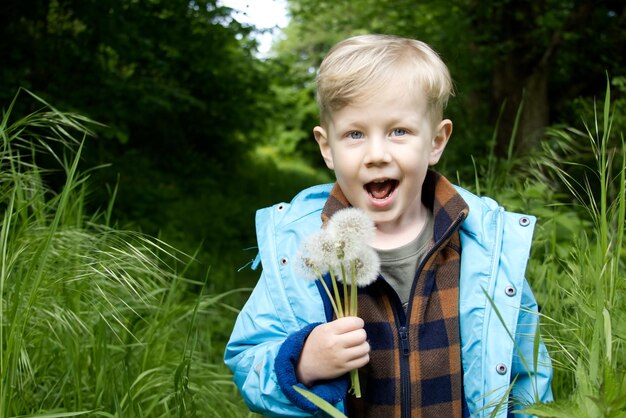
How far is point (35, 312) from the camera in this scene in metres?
2.03

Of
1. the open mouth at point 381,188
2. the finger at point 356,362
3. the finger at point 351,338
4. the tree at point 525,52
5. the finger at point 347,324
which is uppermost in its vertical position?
the tree at point 525,52

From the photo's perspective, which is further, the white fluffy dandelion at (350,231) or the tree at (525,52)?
the tree at (525,52)

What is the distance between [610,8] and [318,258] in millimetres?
6706

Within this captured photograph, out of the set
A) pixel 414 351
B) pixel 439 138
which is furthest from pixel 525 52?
pixel 414 351

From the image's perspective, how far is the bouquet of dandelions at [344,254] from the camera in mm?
1513

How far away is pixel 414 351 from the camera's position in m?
1.78

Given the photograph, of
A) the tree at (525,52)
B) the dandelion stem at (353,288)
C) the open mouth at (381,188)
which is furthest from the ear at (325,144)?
the tree at (525,52)

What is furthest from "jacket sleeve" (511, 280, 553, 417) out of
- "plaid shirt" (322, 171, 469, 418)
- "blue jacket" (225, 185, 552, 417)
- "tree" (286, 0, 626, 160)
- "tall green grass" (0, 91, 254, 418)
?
"tree" (286, 0, 626, 160)

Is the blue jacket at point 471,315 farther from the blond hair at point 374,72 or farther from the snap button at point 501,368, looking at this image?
the blond hair at point 374,72

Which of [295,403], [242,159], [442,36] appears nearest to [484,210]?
[295,403]

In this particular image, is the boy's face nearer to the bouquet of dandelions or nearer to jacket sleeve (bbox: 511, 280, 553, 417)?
the bouquet of dandelions

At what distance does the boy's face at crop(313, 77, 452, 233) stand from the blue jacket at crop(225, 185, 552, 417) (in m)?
0.21

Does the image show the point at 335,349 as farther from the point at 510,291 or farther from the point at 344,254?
the point at 510,291

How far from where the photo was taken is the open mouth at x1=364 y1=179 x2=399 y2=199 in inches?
71.2
